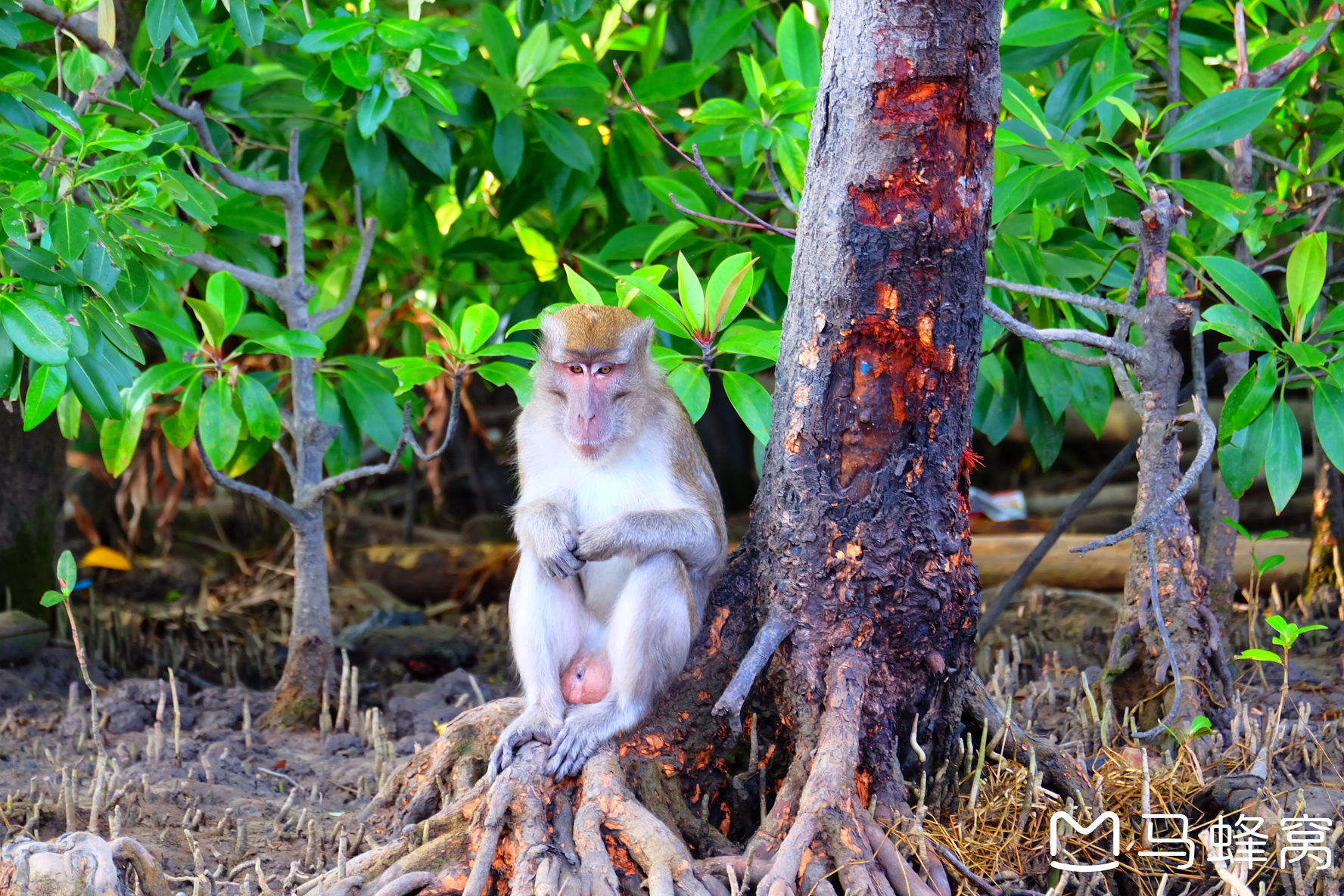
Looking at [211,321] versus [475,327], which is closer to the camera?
[475,327]

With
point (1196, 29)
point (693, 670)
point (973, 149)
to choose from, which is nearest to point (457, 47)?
point (973, 149)

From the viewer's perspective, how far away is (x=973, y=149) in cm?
304

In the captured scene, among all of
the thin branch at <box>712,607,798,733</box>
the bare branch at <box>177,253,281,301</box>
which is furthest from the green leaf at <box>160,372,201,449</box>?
the thin branch at <box>712,607,798,733</box>

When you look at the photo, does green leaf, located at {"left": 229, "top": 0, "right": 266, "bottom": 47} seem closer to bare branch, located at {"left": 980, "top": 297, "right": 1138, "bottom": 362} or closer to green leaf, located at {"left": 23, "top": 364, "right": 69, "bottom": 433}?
green leaf, located at {"left": 23, "top": 364, "right": 69, "bottom": 433}

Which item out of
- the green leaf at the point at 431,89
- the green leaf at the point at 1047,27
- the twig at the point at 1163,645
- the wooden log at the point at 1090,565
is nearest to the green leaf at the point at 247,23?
the green leaf at the point at 431,89

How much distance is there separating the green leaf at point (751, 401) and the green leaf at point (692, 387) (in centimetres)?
7

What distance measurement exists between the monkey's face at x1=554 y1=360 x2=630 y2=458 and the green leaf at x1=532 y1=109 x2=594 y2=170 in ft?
5.02

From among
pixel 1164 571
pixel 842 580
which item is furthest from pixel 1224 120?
pixel 842 580

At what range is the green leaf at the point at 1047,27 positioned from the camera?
449 centimetres

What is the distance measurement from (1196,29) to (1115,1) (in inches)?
21.8

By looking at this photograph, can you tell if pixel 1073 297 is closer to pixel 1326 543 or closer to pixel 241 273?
pixel 1326 543

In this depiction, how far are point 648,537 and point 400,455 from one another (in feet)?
4.10

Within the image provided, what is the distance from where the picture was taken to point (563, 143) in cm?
509

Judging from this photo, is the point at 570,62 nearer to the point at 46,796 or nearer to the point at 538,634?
the point at 538,634
